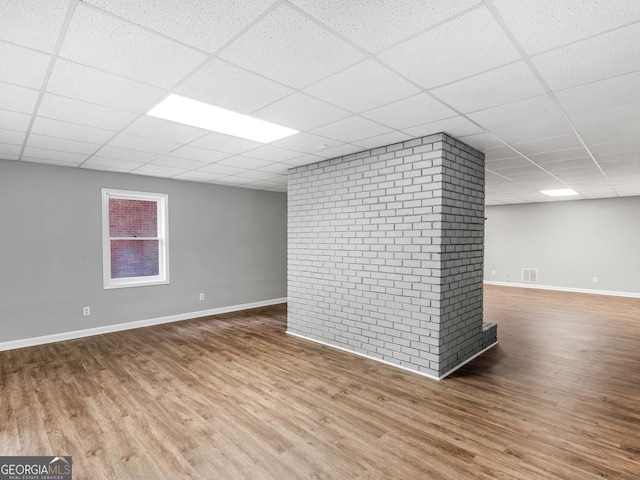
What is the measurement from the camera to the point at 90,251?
505cm

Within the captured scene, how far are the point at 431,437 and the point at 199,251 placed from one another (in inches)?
202

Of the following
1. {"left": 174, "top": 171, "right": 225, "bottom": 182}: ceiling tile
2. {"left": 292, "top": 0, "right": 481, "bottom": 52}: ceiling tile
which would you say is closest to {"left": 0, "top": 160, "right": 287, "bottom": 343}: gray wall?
{"left": 174, "top": 171, "right": 225, "bottom": 182}: ceiling tile

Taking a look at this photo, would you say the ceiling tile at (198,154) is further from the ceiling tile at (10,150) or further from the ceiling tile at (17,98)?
the ceiling tile at (10,150)

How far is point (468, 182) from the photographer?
384 cm

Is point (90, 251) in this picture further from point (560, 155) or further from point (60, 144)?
point (560, 155)

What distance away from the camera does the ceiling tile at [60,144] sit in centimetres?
348

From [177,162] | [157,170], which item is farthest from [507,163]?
[157,170]

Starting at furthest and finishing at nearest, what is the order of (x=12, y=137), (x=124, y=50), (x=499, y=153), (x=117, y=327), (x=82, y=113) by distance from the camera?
(x=117, y=327)
(x=499, y=153)
(x=12, y=137)
(x=82, y=113)
(x=124, y=50)

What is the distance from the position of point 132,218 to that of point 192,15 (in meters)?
4.86

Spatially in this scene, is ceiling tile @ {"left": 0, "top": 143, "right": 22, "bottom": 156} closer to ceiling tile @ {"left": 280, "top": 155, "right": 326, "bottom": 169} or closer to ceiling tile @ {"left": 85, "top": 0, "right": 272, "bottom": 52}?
ceiling tile @ {"left": 280, "top": 155, "right": 326, "bottom": 169}

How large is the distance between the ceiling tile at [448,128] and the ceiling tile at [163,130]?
6.84ft

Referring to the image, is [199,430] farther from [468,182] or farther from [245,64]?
[468,182]

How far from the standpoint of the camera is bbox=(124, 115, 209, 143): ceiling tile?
9.87 feet

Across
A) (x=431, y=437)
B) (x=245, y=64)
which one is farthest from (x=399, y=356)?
(x=245, y=64)
